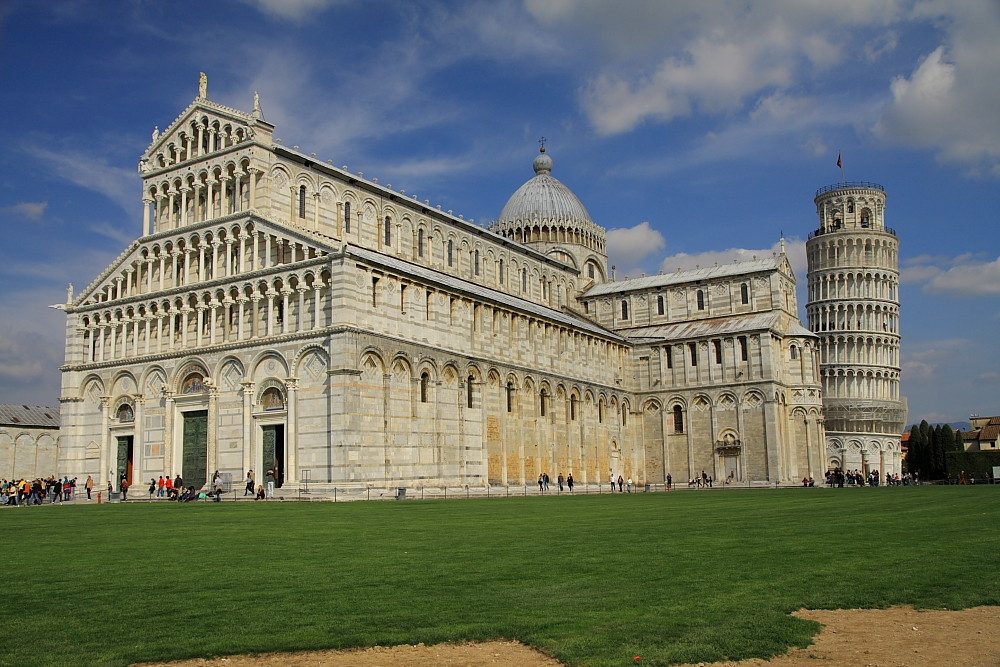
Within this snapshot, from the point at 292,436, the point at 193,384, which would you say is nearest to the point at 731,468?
the point at 292,436

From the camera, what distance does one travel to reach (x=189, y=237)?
51.2 metres

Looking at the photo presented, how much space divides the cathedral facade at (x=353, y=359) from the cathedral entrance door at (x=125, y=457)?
0.36ft

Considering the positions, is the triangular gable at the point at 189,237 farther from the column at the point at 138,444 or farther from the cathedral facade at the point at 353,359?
the column at the point at 138,444

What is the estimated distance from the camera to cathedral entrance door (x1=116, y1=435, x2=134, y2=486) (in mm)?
51875

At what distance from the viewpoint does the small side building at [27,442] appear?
7594 centimetres

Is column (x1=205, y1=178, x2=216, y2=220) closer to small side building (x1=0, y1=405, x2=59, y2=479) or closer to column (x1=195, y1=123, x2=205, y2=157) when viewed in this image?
column (x1=195, y1=123, x2=205, y2=157)

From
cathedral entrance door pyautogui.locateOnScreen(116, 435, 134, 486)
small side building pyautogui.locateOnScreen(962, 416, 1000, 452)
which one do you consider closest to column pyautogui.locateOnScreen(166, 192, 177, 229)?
cathedral entrance door pyautogui.locateOnScreen(116, 435, 134, 486)

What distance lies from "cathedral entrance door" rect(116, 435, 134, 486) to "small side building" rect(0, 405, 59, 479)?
30.3 metres

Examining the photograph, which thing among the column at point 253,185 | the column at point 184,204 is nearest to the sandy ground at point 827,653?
the column at point 253,185

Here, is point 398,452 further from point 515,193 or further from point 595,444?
point 515,193

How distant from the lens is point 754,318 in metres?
71.3

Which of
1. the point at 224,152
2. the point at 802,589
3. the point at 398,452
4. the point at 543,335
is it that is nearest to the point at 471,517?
the point at 802,589

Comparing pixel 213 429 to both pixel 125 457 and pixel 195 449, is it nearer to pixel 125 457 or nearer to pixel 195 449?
pixel 195 449

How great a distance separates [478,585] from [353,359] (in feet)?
106
